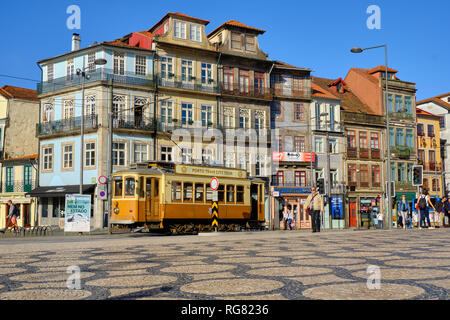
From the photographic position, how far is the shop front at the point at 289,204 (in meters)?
42.1

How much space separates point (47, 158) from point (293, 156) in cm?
2013

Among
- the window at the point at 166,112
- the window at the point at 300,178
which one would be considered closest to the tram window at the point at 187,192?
the window at the point at 166,112

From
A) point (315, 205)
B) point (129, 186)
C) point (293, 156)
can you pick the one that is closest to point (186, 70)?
point (293, 156)

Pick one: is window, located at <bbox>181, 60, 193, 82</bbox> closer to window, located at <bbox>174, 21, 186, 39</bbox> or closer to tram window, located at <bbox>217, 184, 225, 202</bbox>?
window, located at <bbox>174, 21, 186, 39</bbox>

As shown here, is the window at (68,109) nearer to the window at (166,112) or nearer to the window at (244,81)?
the window at (166,112)

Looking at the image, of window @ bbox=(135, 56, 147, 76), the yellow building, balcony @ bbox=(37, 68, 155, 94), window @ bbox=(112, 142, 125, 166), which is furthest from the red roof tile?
the yellow building

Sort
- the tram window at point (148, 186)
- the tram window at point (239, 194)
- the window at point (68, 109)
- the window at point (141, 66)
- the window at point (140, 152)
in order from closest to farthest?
the tram window at point (148, 186), the tram window at point (239, 194), the window at point (140, 152), the window at point (68, 109), the window at point (141, 66)

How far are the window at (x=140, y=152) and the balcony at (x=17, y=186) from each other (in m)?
8.59

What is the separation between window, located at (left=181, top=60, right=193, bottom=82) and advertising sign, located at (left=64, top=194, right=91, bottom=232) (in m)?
17.7

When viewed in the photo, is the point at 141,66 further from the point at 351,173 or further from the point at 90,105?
the point at 351,173

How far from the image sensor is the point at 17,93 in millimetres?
43562

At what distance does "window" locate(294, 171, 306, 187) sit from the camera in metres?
43.8

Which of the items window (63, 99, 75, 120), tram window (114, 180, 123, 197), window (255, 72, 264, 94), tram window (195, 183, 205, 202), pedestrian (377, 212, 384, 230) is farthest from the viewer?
window (255, 72, 264, 94)
